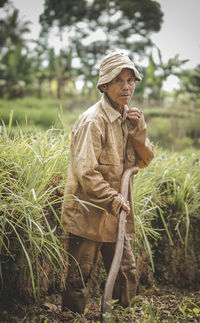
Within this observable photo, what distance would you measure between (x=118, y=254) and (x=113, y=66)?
1.12 meters

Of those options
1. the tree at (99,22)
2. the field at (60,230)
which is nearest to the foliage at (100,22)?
the tree at (99,22)

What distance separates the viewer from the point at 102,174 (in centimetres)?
226

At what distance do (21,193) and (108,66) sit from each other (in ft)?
3.26

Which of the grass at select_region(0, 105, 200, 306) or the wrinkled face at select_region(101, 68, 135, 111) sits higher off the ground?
the wrinkled face at select_region(101, 68, 135, 111)

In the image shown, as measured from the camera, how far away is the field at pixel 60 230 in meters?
2.29

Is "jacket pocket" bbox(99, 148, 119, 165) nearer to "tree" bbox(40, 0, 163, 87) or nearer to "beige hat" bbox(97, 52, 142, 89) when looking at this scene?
"beige hat" bbox(97, 52, 142, 89)

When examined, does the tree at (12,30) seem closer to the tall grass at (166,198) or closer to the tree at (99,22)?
the tree at (99,22)

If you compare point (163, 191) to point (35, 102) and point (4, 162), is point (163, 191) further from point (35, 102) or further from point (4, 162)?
point (35, 102)

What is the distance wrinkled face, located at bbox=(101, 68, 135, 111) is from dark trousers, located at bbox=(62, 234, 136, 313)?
0.92m

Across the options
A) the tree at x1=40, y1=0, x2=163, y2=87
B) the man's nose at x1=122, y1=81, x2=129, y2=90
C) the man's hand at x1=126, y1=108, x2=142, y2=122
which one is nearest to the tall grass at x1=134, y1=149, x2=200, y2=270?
the man's hand at x1=126, y1=108, x2=142, y2=122

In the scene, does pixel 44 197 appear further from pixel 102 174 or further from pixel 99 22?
pixel 99 22

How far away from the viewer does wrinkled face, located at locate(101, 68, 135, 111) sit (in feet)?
7.28

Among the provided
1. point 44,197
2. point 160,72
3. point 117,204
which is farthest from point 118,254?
point 160,72

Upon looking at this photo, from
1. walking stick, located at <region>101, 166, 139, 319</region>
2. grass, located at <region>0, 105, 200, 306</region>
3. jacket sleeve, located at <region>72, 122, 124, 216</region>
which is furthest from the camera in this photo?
grass, located at <region>0, 105, 200, 306</region>
